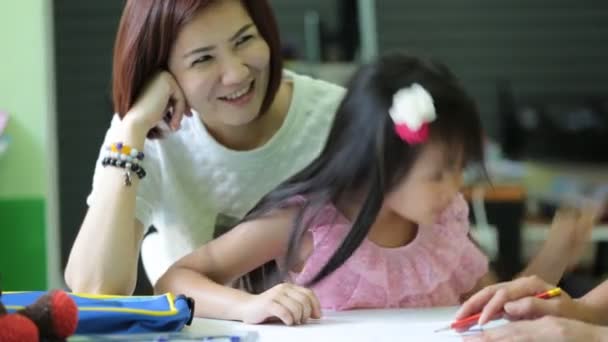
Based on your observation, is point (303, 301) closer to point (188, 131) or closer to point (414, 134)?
point (414, 134)

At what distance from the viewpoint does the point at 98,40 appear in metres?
3.54

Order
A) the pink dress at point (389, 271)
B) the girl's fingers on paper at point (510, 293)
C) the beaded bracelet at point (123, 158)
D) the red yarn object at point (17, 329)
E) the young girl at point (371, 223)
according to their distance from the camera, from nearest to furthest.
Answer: the red yarn object at point (17, 329)
the girl's fingers on paper at point (510, 293)
the young girl at point (371, 223)
the pink dress at point (389, 271)
the beaded bracelet at point (123, 158)

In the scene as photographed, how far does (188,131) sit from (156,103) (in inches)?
5.2

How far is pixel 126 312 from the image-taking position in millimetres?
908

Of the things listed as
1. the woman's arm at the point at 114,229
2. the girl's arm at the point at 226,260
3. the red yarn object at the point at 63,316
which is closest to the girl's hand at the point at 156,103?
the woman's arm at the point at 114,229

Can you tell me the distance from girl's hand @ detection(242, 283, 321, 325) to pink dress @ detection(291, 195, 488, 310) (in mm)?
149

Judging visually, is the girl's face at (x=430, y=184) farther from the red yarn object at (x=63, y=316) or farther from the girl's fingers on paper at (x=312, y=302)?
the red yarn object at (x=63, y=316)

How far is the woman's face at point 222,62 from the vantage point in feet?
4.17

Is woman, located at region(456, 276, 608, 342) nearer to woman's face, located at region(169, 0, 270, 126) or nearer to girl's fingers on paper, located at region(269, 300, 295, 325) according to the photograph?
girl's fingers on paper, located at region(269, 300, 295, 325)

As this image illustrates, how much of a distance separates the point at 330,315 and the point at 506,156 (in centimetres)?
271

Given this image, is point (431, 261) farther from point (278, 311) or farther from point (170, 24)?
point (170, 24)

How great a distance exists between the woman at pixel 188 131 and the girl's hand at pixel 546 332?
1.83 ft

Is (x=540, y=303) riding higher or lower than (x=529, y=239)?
higher

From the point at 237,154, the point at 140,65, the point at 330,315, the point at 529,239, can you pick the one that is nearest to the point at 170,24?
the point at 140,65
